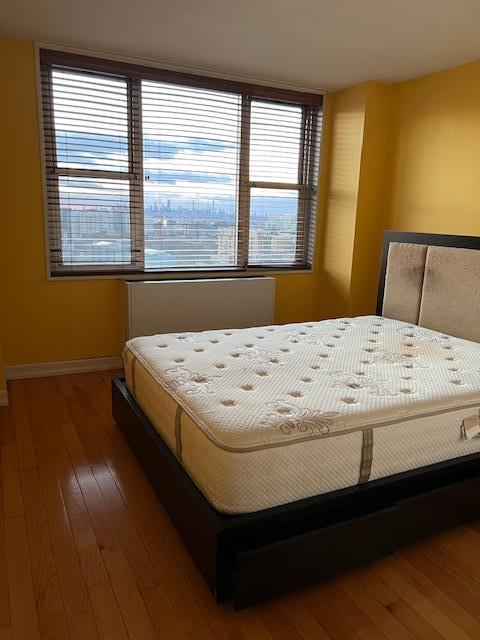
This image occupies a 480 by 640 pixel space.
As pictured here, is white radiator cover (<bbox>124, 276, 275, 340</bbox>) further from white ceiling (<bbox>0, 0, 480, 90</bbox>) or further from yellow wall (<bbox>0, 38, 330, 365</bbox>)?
white ceiling (<bbox>0, 0, 480, 90</bbox>)

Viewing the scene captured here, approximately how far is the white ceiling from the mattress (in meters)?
1.79

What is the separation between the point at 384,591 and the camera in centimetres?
166

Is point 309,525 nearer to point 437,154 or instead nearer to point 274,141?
point 437,154

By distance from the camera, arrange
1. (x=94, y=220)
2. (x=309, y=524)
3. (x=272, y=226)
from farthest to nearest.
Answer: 1. (x=272, y=226)
2. (x=94, y=220)
3. (x=309, y=524)

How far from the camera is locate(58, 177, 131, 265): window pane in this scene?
11.3 feet

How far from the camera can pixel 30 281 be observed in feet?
11.2

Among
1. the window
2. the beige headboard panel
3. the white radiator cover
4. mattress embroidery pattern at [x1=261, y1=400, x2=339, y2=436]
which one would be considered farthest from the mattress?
the window

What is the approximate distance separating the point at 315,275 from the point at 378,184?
98cm

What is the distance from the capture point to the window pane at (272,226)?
4.14 metres

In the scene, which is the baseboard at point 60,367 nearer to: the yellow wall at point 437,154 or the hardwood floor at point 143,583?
the hardwood floor at point 143,583

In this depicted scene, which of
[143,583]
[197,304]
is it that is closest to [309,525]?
[143,583]

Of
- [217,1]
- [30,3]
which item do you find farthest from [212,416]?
[30,3]

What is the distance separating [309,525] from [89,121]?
307cm

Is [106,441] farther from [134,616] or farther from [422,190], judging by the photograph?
[422,190]
